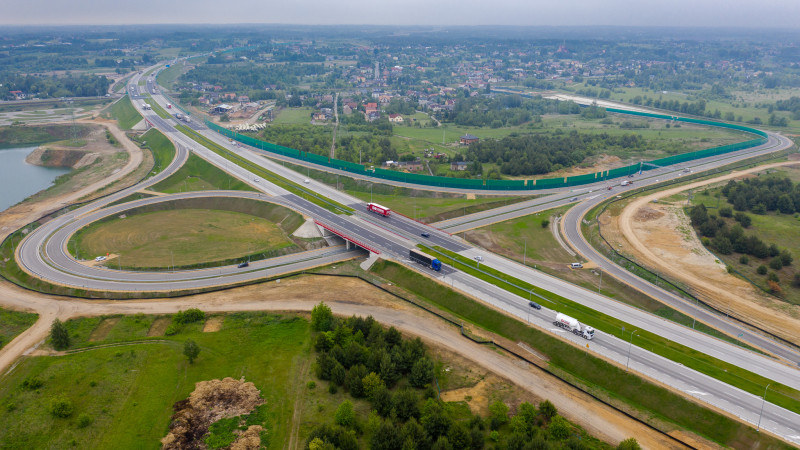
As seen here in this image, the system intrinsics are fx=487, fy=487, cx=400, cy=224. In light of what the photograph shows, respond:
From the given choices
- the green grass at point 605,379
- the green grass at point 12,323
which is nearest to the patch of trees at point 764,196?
the green grass at point 605,379

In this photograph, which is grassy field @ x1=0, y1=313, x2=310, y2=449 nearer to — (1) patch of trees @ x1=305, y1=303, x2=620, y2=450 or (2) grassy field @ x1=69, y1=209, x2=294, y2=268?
(1) patch of trees @ x1=305, y1=303, x2=620, y2=450

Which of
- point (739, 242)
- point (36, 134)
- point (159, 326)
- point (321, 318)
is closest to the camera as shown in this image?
point (321, 318)

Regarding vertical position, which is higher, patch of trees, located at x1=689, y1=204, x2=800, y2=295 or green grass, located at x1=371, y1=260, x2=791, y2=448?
patch of trees, located at x1=689, y1=204, x2=800, y2=295

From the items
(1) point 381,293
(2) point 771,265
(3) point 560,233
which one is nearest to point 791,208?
(2) point 771,265

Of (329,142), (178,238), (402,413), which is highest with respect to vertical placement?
(329,142)

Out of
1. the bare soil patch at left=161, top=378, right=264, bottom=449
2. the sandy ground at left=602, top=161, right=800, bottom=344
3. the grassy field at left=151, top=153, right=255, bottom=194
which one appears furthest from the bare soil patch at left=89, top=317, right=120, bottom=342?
the sandy ground at left=602, top=161, right=800, bottom=344

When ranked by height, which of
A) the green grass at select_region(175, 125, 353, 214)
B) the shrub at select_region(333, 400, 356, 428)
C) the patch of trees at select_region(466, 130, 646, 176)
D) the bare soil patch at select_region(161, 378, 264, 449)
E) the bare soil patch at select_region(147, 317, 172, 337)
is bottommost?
the bare soil patch at select_region(161, 378, 264, 449)

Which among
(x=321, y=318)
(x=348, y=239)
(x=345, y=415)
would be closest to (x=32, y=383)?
(x=321, y=318)

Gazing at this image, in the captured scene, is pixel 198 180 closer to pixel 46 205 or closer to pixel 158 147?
pixel 46 205
